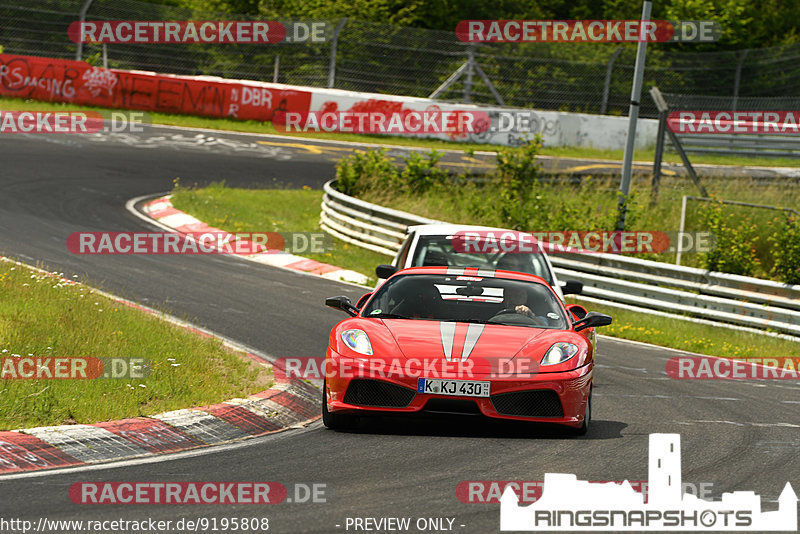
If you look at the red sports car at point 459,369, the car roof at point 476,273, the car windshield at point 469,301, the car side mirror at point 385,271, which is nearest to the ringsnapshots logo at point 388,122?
the car side mirror at point 385,271

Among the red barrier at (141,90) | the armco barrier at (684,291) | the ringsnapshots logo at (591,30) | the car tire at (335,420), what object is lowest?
the armco barrier at (684,291)

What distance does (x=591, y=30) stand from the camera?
44.2 meters

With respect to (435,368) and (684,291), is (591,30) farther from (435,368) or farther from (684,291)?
(435,368)

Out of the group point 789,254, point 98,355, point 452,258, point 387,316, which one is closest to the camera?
point 387,316

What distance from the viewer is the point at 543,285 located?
8.95 meters

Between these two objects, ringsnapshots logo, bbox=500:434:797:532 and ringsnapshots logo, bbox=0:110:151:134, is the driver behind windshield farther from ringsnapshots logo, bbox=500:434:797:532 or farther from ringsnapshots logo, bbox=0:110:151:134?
ringsnapshots logo, bbox=0:110:151:134

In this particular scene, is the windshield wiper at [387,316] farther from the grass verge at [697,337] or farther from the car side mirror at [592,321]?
the grass verge at [697,337]

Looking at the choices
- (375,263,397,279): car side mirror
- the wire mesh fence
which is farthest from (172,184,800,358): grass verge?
the wire mesh fence

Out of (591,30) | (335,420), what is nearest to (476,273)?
(335,420)

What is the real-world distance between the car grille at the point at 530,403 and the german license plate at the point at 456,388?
0.35 ft

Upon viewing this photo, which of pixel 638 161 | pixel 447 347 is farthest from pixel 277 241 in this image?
pixel 638 161

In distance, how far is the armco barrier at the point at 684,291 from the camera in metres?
14.5

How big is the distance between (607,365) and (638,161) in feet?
75.9

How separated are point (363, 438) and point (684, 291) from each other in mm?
9207
